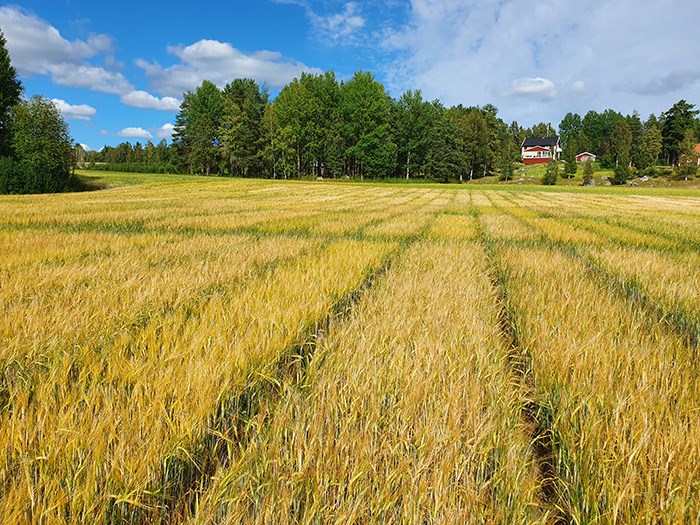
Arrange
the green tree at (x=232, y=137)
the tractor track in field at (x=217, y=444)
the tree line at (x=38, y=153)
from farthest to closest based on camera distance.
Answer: the green tree at (x=232, y=137) → the tree line at (x=38, y=153) → the tractor track in field at (x=217, y=444)

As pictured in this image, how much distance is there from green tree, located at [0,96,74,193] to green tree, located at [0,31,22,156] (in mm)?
11584

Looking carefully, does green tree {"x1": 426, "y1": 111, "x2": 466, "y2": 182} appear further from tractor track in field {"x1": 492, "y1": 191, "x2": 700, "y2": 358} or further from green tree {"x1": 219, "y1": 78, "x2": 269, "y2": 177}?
tractor track in field {"x1": 492, "y1": 191, "x2": 700, "y2": 358}

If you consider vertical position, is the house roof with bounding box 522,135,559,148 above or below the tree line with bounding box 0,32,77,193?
above

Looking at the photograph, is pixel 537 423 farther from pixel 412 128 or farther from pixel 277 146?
pixel 412 128

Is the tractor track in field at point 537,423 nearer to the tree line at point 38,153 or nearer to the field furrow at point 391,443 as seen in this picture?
the field furrow at point 391,443

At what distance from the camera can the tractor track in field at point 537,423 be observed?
940 millimetres

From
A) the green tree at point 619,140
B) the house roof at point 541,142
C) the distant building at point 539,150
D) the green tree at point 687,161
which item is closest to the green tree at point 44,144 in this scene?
the green tree at point 687,161

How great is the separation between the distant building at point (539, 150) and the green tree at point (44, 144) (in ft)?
375

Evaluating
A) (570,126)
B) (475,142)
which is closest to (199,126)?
(475,142)

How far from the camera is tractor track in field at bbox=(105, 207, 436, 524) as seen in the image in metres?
0.84

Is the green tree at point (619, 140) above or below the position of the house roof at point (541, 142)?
below

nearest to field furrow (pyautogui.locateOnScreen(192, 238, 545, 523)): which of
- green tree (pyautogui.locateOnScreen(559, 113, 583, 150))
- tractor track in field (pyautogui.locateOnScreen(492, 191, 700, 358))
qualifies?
tractor track in field (pyautogui.locateOnScreen(492, 191, 700, 358))

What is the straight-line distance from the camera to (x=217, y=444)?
1.07 metres

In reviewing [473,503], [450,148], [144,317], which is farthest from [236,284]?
[450,148]
